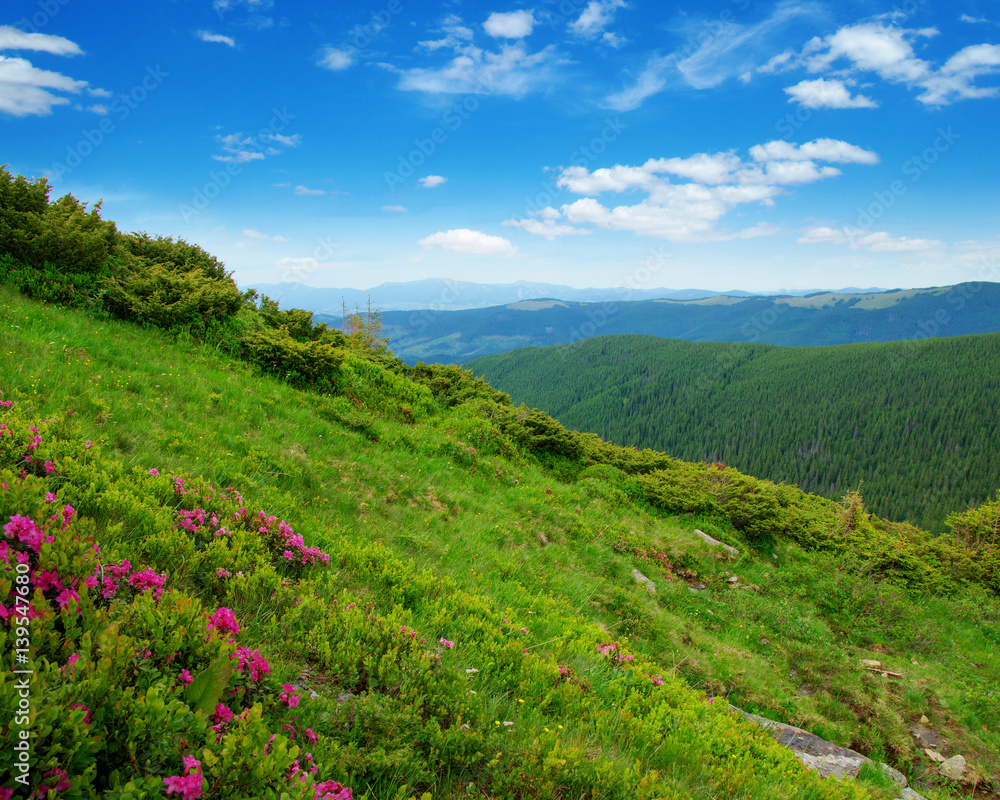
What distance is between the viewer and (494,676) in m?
4.28

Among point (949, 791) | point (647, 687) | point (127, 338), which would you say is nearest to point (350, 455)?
point (127, 338)

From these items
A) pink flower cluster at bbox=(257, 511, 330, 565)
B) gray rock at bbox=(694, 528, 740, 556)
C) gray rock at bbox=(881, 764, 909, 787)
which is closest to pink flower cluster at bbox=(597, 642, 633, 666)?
pink flower cluster at bbox=(257, 511, 330, 565)

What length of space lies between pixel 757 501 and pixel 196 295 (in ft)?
61.0

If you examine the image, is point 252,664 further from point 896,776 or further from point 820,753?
point 896,776

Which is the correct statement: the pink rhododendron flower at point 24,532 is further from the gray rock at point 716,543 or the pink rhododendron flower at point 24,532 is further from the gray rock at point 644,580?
the gray rock at point 716,543

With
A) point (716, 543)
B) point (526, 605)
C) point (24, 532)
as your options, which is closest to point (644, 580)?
point (716, 543)

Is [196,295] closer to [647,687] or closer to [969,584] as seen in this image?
[647,687]

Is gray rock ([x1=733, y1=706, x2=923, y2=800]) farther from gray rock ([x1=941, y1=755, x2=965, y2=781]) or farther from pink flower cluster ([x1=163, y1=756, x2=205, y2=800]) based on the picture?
pink flower cluster ([x1=163, y1=756, x2=205, y2=800])

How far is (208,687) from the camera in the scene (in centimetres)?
255

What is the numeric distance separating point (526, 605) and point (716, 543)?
32.1 ft

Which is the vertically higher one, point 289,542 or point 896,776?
point 289,542

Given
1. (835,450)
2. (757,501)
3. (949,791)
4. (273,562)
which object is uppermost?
(273,562)

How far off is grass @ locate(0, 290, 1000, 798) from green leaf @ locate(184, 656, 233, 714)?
2.59 ft

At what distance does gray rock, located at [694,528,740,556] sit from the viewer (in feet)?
45.0
